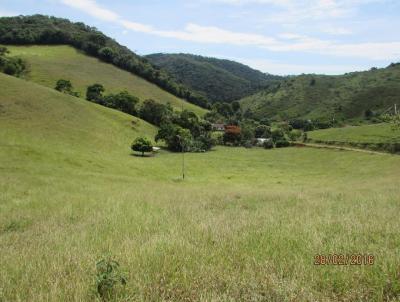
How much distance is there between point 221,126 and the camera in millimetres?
156000

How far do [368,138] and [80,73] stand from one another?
107916 millimetres

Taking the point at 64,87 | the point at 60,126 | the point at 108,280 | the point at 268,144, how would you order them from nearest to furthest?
the point at 108,280, the point at 60,126, the point at 64,87, the point at 268,144

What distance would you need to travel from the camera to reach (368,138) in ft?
308

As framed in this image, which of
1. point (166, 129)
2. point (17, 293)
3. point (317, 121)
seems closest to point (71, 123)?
point (166, 129)

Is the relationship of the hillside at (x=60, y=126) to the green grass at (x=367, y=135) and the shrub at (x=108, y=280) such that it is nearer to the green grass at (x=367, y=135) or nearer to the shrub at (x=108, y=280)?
the green grass at (x=367, y=135)

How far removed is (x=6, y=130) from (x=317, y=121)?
151 metres

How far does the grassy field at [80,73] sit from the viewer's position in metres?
143

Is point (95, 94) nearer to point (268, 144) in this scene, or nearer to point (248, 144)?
point (248, 144)

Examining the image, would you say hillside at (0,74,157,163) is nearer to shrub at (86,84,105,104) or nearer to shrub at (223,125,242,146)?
shrub at (86,84,105,104)

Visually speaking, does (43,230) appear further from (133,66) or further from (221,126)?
(133,66)
